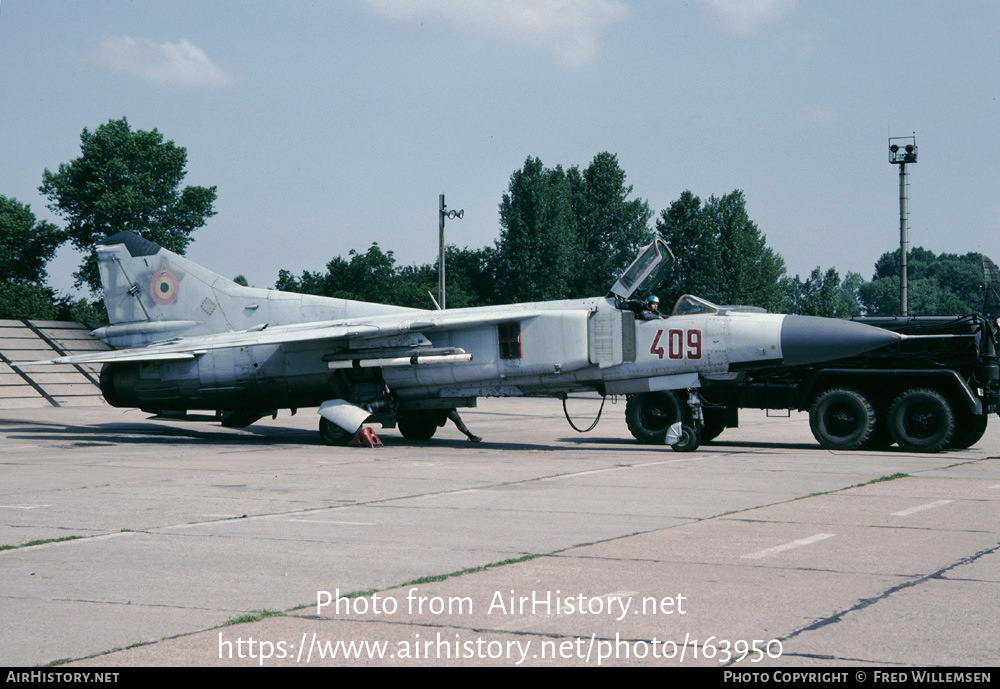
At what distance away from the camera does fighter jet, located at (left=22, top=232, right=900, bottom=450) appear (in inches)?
655

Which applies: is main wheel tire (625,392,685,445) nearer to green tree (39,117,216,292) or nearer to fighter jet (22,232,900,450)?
fighter jet (22,232,900,450)

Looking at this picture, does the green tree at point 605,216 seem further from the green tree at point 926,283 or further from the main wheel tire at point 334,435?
the green tree at point 926,283

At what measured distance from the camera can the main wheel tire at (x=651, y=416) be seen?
18484mm

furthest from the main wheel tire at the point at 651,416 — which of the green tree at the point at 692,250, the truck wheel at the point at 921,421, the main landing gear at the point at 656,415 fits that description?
the green tree at the point at 692,250

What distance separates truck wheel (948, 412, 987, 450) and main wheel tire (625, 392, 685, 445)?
4.64m

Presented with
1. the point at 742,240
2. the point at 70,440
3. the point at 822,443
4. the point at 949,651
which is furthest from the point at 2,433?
the point at 742,240

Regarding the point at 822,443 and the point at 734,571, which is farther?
the point at 822,443

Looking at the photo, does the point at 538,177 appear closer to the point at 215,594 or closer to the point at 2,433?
the point at 2,433

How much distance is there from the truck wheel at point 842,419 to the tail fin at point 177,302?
309 inches

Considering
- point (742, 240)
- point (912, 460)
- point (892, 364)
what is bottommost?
point (912, 460)

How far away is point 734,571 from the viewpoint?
6816 millimetres

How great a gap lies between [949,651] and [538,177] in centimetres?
6715

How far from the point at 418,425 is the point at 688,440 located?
5445 millimetres

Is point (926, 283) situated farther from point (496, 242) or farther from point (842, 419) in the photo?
point (842, 419)
